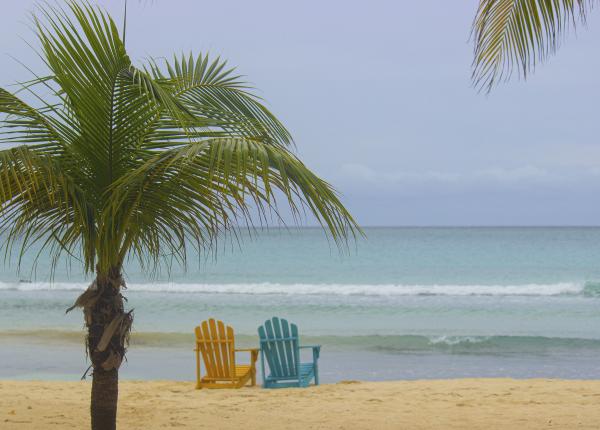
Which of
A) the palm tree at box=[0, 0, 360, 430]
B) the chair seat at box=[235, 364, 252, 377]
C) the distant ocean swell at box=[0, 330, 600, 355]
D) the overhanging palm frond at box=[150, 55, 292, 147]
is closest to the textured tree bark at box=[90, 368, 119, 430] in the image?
the palm tree at box=[0, 0, 360, 430]

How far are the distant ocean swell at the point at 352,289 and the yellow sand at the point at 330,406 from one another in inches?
715

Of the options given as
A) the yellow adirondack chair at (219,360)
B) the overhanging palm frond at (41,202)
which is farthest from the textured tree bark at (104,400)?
the yellow adirondack chair at (219,360)

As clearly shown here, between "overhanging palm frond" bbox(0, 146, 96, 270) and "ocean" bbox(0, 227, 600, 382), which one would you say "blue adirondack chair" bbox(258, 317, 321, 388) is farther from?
"overhanging palm frond" bbox(0, 146, 96, 270)

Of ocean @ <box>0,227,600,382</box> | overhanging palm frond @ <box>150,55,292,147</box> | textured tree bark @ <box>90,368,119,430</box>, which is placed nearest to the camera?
textured tree bark @ <box>90,368,119,430</box>

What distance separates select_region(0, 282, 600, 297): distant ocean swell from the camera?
27203mm

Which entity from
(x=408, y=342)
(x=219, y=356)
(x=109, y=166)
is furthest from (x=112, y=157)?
(x=408, y=342)

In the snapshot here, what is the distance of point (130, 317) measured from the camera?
520cm

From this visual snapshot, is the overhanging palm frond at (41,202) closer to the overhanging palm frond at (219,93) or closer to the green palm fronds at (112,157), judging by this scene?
the green palm fronds at (112,157)

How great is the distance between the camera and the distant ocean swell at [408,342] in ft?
44.1

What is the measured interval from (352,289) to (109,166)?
24.4m

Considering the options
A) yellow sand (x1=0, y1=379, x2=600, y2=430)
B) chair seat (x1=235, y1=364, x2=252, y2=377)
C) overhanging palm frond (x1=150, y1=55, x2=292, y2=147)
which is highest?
overhanging palm frond (x1=150, y1=55, x2=292, y2=147)

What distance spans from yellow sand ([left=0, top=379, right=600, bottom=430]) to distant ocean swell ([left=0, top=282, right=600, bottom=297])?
18152mm

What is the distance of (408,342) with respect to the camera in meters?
14.3

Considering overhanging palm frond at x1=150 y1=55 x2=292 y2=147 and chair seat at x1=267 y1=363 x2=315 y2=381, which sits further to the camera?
chair seat at x1=267 y1=363 x2=315 y2=381
